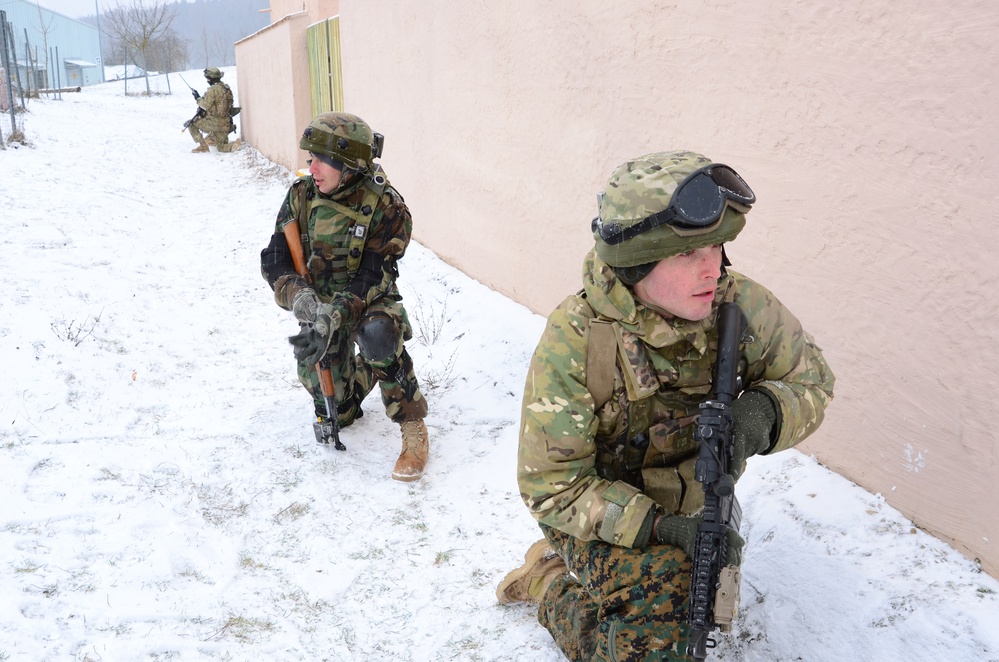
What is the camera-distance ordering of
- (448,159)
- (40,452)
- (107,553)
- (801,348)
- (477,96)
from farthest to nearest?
(448,159)
(477,96)
(40,452)
(107,553)
(801,348)

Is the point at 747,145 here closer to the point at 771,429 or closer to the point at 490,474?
the point at 771,429

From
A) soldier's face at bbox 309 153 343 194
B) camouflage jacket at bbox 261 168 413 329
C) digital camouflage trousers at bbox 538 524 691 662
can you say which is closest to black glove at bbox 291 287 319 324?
camouflage jacket at bbox 261 168 413 329

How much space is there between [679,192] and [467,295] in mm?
4130

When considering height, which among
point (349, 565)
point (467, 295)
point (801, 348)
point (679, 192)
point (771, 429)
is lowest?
point (349, 565)

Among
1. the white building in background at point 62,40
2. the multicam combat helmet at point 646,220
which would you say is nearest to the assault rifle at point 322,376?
the multicam combat helmet at point 646,220

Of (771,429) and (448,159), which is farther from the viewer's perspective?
(448,159)

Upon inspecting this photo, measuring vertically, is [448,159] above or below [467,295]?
above

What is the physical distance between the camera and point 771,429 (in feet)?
6.65

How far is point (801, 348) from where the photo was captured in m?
2.18

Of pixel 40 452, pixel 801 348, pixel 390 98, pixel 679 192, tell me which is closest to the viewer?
pixel 679 192

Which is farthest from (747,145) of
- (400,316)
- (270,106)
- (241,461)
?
(270,106)

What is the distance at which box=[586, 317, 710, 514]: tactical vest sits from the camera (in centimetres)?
202

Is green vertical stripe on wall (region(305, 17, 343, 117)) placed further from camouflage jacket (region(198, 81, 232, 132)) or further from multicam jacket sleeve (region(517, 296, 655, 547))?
multicam jacket sleeve (region(517, 296, 655, 547))

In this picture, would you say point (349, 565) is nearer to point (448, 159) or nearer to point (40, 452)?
point (40, 452)
